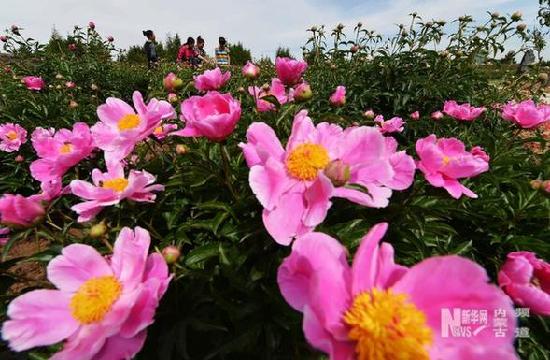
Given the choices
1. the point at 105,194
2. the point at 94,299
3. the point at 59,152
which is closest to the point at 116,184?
the point at 105,194

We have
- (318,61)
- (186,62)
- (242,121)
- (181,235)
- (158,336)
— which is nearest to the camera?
(158,336)

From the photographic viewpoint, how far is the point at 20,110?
139 inches

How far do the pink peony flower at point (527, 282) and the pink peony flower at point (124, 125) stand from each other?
1.06 m

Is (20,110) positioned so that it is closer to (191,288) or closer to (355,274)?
(191,288)

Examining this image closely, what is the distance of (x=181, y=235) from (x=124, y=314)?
487 mm

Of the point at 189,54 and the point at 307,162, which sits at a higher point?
the point at 189,54

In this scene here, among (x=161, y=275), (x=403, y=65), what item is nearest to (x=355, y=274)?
(x=161, y=275)

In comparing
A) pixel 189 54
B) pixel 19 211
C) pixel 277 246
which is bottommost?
pixel 277 246

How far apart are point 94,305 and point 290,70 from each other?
3.62ft

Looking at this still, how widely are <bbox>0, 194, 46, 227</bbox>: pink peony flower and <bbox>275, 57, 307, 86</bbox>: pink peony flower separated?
0.99 meters

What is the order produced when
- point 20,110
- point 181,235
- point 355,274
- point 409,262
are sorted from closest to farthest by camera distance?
point 355,274 < point 409,262 < point 181,235 < point 20,110

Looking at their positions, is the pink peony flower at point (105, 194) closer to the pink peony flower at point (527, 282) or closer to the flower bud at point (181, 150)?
the flower bud at point (181, 150)

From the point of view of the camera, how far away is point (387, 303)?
0.57 meters

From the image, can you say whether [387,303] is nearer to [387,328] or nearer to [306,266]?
[387,328]
